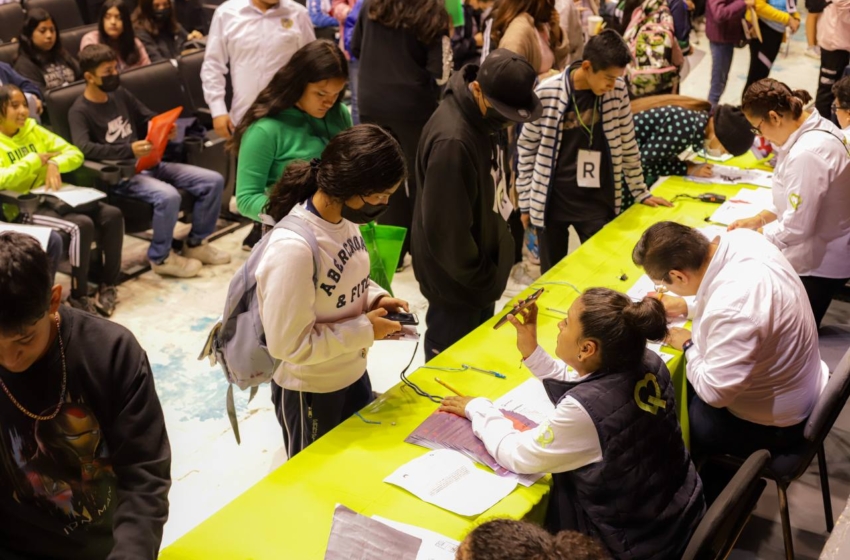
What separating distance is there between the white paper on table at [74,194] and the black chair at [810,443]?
3.11m

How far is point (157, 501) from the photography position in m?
1.60

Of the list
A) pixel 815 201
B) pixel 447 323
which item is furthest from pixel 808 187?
pixel 447 323

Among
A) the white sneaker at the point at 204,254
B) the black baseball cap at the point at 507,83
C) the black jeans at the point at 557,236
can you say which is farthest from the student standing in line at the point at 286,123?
the white sneaker at the point at 204,254

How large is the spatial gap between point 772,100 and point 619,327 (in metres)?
1.72

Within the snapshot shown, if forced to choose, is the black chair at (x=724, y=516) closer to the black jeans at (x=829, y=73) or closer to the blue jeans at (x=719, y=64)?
the black jeans at (x=829, y=73)

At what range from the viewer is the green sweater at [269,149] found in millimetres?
3074

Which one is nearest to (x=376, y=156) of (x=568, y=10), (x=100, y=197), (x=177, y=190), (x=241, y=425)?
(x=241, y=425)

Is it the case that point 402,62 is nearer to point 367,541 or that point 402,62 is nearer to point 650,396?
point 650,396

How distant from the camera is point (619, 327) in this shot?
6.32 ft

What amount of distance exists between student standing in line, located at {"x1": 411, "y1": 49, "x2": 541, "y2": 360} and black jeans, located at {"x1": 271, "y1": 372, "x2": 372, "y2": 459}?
560 mm

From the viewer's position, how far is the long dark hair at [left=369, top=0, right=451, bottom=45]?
4023mm

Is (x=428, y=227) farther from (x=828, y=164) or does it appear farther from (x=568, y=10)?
(x=568, y=10)

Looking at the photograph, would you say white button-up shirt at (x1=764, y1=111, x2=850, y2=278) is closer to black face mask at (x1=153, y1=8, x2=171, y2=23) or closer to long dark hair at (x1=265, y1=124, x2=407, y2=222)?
long dark hair at (x1=265, y1=124, x2=407, y2=222)

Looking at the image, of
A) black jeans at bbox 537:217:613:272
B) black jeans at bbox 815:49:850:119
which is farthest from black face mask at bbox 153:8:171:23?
black jeans at bbox 815:49:850:119
